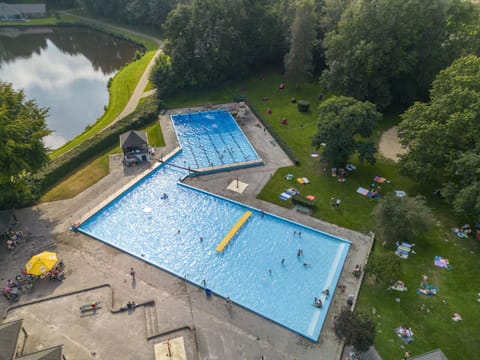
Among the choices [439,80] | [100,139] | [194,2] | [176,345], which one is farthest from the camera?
[194,2]

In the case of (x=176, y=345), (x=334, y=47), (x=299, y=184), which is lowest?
(x=176, y=345)

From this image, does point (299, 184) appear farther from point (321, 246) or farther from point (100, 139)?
point (100, 139)

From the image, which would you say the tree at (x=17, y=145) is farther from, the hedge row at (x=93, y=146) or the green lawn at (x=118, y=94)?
the green lawn at (x=118, y=94)

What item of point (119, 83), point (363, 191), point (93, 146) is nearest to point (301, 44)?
point (363, 191)

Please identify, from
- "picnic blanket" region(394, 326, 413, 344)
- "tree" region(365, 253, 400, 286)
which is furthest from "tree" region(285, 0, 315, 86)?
"picnic blanket" region(394, 326, 413, 344)

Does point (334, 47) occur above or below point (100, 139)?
above

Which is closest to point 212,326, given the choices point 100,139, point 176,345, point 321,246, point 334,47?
point 176,345
